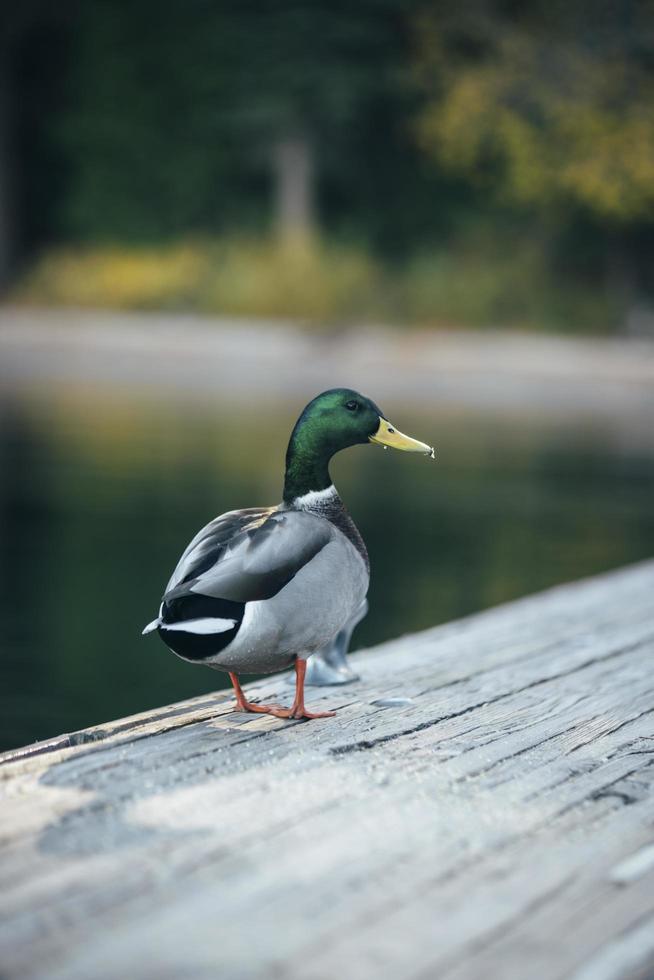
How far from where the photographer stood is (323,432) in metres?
3.38

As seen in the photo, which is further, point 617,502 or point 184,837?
point 617,502

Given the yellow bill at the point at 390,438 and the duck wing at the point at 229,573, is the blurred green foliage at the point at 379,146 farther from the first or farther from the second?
the duck wing at the point at 229,573

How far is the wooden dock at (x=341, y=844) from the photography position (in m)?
2.04

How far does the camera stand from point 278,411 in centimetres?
1527

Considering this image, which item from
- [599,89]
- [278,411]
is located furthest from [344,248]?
[278,411]

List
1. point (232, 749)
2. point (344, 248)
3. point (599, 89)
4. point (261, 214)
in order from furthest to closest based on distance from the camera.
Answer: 1. point (261, 214)
2. point (344, 248)
3. point (599, 89)
4. point (232, 749)

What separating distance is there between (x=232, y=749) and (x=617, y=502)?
7773mm

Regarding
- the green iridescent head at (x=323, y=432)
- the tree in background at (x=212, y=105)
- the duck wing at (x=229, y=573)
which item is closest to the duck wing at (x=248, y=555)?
the duck wing at (x=229, y=573)

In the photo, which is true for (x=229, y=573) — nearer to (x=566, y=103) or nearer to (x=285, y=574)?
(x=285, y=574)

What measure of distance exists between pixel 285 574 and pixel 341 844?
2.47 feet

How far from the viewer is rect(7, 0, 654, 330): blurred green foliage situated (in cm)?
2161

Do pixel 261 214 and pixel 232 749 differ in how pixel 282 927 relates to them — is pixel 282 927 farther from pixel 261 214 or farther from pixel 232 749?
pixel 261 214

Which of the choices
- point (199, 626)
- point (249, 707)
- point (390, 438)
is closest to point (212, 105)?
point (390, 438)

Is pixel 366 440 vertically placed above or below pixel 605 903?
above
